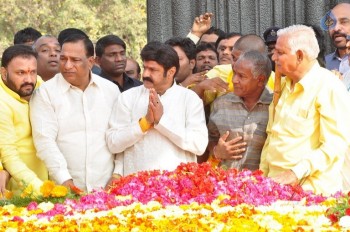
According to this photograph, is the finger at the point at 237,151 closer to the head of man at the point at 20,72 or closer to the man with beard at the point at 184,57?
the man with beard at the point at 184,57

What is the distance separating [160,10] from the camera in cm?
1219

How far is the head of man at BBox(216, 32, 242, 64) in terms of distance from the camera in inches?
410

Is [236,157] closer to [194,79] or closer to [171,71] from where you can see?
[171,71]

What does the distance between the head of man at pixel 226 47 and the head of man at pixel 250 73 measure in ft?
4.53

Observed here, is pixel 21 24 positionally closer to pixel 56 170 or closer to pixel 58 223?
pixel 56 170

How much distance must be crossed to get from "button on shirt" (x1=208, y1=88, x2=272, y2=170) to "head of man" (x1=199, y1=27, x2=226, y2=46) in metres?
2.29

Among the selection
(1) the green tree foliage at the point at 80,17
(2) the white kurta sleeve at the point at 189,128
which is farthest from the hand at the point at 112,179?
(1) the green tree foliage at the point at 80,17

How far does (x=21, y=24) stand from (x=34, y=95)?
13612 mm

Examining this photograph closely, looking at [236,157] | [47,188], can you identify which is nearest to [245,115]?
[236,157]

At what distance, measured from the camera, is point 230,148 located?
8.90m

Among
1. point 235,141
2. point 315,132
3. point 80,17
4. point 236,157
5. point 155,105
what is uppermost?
point 80,17

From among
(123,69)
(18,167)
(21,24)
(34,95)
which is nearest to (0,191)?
(18,167)

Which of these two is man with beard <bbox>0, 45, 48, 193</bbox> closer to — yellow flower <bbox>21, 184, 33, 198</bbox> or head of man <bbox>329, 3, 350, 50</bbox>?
yellow flower <bbox>21, 184, 33, 198</bbox>

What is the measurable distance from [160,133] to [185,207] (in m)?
1.42
